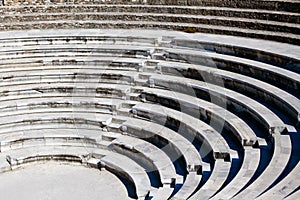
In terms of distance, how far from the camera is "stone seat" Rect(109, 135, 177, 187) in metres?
13.5

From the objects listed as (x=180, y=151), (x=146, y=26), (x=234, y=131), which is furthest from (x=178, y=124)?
(x=146, y=26)

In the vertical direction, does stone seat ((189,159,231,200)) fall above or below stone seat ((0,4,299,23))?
below

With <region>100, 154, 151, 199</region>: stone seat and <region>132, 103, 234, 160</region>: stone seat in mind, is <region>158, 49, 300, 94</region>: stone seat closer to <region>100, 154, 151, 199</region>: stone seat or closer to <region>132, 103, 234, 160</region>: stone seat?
<region>132, 103, 234, 160</region>: stone seat

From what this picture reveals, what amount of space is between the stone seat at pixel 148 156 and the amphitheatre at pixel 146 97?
0.04 m

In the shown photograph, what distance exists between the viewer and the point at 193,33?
18.6 meters

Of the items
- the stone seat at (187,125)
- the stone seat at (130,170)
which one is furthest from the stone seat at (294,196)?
the stone seat at (130,170)

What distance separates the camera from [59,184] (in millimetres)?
14312

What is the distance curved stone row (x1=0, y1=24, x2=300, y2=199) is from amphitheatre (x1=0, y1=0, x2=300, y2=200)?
37 mm

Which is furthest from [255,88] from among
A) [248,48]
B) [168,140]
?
[168,140]

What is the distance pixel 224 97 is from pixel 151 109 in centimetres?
240

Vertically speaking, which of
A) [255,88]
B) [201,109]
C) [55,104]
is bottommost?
[201,109]

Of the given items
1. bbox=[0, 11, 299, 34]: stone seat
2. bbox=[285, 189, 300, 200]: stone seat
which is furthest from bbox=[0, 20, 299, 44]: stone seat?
bbox=[285, 189, 300, 200]: stone seat

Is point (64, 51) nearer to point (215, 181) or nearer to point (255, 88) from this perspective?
point (255, 88)

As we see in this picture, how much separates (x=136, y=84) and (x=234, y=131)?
4923mm
